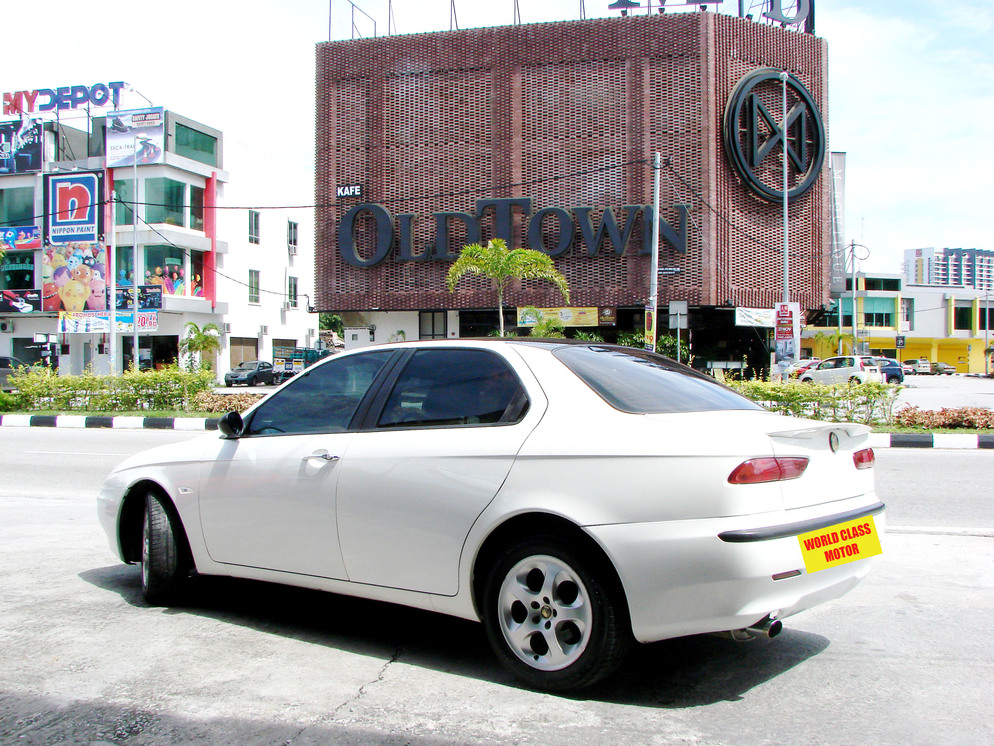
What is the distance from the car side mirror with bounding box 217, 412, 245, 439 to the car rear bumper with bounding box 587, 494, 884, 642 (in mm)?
2183

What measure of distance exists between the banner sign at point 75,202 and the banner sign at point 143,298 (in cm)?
301

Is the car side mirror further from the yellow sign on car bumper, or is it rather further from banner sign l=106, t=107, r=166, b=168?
banner sign l=106, t=107, r=166, b=168

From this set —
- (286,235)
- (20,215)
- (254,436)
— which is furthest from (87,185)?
(254,436)

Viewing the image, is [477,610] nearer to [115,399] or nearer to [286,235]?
[115,399]

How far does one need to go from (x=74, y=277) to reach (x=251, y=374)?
1147cm

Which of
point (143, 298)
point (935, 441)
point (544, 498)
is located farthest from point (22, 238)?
point (544, 498)

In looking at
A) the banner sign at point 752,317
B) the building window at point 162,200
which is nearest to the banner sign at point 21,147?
the building window at point 162,200

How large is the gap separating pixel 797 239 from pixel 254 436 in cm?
3439

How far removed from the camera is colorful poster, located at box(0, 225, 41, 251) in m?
45.1

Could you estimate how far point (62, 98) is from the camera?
46031mm

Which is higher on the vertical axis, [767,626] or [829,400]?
[829,400]

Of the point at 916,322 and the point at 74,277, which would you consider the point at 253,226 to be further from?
the point at 916,322

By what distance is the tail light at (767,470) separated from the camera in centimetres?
309

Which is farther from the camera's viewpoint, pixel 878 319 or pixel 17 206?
pixel 878 319
